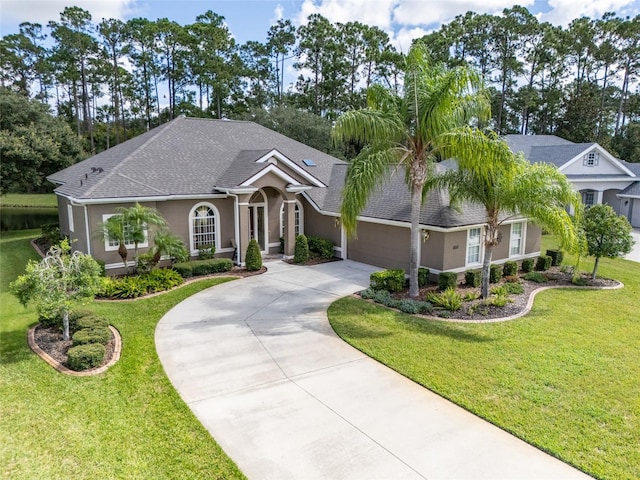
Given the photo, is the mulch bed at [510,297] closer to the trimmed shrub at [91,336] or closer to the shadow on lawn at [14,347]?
the trimmed shrub at [91,336]

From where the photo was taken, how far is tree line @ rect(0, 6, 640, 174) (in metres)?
46.2

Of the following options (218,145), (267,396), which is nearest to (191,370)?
(267,396)

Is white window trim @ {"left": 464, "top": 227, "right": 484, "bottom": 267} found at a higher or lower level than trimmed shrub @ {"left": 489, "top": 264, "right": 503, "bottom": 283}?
higher

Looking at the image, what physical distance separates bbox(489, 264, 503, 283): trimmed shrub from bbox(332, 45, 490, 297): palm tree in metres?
4.33

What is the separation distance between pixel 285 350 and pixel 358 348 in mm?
1781

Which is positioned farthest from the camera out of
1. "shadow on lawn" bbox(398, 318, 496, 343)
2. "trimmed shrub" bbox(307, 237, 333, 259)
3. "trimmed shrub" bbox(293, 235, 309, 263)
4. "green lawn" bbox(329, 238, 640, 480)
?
"trimmed shrub" bbox(307, 237, 333, 259)

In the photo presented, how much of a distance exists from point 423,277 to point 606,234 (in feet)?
24.1

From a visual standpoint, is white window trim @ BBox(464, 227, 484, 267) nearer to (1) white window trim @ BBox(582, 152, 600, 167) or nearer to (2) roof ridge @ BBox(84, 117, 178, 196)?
(2) roof ridge @ BBox(84, 117, 178, 196)

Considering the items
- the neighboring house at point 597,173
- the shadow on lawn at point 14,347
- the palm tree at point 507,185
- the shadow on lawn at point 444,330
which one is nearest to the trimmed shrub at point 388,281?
the shadow on lawn at point 444,330

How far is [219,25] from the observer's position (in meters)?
47.2

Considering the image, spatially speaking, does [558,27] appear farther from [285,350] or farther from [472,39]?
[285,350]

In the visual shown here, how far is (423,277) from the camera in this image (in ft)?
52.8

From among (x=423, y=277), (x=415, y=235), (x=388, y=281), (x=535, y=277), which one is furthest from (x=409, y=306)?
(x=535, y=277)

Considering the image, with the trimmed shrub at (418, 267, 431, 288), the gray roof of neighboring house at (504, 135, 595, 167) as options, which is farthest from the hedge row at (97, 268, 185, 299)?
the gray roof of neighboring house at (504, 135, 595, 167)
